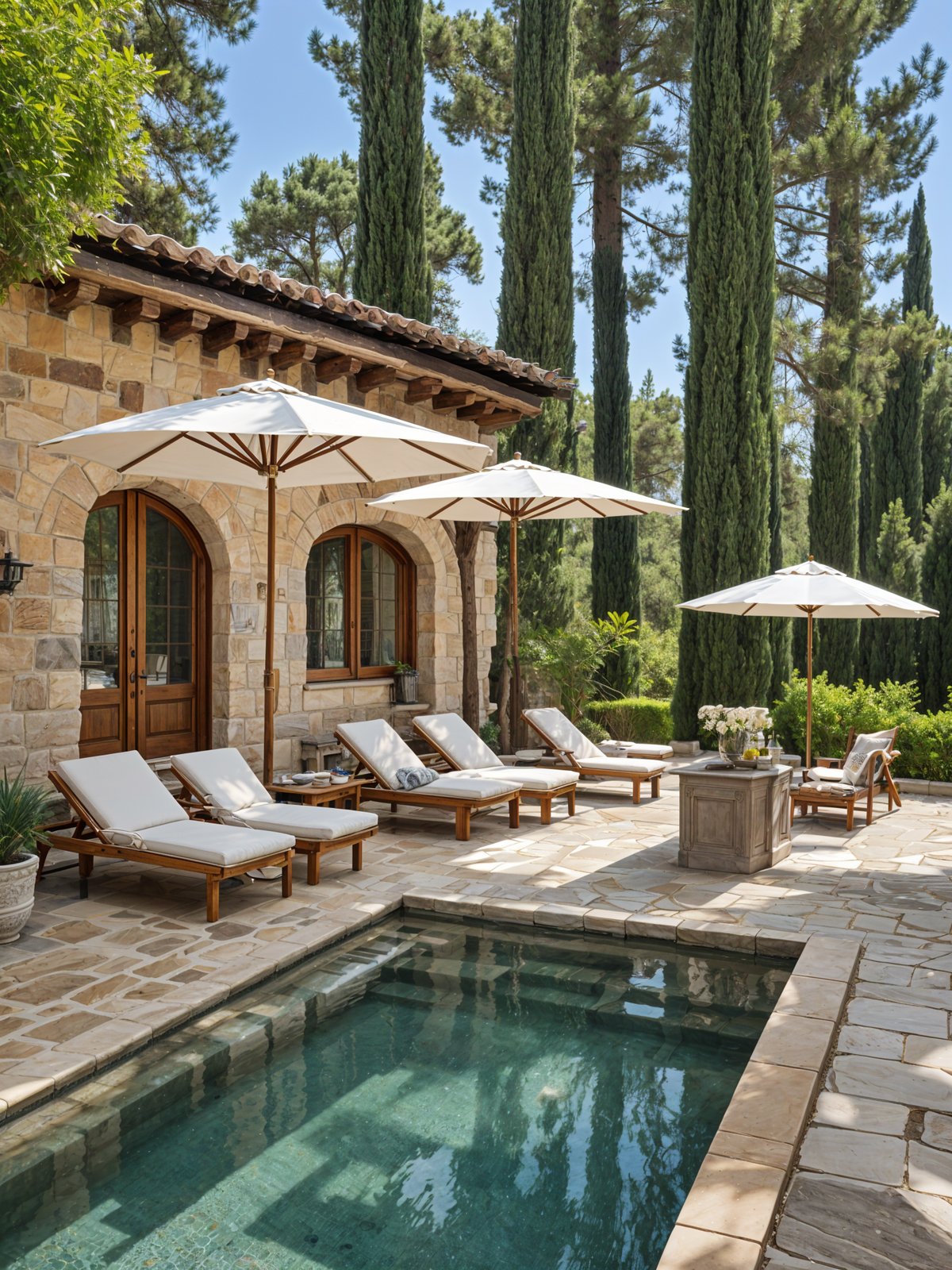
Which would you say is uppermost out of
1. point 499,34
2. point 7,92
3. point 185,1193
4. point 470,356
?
point 499,34

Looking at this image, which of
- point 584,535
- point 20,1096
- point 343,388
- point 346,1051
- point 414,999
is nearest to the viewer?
point 20,1096

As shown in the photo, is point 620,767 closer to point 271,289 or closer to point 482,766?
point 482,766

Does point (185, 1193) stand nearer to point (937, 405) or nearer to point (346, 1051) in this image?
point (346, 1051)

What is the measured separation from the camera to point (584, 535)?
26047 mm

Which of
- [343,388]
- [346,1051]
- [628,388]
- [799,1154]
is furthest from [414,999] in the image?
[628,388]

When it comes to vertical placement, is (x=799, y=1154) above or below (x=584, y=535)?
below

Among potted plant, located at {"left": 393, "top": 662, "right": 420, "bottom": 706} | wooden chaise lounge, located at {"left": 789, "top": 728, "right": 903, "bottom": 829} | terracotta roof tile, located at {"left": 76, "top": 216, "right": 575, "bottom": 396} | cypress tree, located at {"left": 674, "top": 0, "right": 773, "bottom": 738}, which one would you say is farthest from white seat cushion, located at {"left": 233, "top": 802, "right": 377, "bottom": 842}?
cypress tree, located at {"left": 674, "top": 0, "right": 773, "bottom": 738}

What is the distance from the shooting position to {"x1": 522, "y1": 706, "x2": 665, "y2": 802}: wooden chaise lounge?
915cm

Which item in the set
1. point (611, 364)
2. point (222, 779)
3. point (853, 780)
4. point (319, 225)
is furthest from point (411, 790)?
point (611, 364)

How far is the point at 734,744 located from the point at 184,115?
11618 millimetres

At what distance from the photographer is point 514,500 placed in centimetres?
960

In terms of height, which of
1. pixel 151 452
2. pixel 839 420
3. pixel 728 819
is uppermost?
pixel 839 420

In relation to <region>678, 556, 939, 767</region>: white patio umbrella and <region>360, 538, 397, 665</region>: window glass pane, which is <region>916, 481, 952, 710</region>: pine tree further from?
<region>360, 538, 397, 665</region>: window glass pane

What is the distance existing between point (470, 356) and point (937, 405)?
16.6 metres
